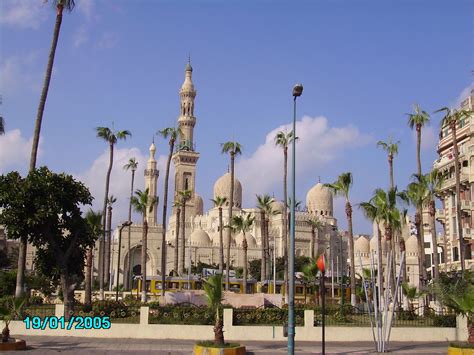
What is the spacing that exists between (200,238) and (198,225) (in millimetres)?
12331

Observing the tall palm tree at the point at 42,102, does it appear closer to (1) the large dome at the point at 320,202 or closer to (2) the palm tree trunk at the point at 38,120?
(2) the palm tree trunk at the point at 38,120

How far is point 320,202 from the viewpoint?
128 meters

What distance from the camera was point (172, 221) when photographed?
407 ft

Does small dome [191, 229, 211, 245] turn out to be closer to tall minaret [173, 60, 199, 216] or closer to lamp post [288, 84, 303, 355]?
tall minaret [173, 60, 199, 216]

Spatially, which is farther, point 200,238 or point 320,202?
point 320,202

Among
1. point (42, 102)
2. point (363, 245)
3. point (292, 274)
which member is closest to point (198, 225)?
point (363, 245)

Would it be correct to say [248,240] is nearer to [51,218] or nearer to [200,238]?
[200,238]

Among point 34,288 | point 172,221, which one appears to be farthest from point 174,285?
point 172,221

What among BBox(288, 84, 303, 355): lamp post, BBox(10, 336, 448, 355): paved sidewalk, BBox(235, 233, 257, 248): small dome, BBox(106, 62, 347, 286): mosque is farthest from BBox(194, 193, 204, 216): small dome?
BBox(288, 84, 303, 355): lamp post

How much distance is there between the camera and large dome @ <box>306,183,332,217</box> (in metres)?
128

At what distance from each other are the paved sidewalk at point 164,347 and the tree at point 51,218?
11.0 feet

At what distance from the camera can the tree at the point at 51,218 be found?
92.7 ft

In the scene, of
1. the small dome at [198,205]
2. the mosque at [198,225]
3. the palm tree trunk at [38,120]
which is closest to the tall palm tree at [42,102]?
the palm tree trunk at [38,120]

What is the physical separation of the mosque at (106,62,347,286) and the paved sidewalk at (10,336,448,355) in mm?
78514
